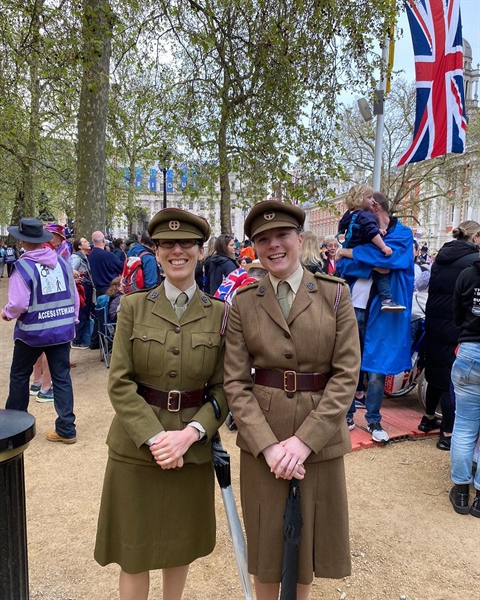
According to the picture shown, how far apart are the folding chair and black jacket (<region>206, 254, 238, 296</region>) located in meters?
1.92

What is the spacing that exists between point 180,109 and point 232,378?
7.22 m

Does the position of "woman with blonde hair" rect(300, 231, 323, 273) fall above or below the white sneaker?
above

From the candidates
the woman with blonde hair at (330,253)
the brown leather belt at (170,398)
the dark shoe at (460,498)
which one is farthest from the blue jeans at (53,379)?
the woman with blonde hair at (330,253)

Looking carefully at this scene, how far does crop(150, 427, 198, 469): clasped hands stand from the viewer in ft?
5.94

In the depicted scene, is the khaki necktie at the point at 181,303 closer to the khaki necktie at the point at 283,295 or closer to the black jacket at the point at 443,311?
the khaki necktie at the point at 283,295

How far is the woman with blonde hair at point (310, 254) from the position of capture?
465cm

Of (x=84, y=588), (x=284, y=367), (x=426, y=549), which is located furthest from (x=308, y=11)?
(x=84, y=588)

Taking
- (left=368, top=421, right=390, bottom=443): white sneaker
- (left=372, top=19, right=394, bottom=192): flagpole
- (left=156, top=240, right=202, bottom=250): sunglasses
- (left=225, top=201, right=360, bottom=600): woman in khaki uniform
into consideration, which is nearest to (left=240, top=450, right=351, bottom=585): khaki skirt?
(left=225, top=201, right=360, bottom=600): woman in khaki uniform

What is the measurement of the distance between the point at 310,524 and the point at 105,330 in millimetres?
6087

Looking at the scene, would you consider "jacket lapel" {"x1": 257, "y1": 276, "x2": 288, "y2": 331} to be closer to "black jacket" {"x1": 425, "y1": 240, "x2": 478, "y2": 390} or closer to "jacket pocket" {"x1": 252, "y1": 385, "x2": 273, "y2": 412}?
"jacket pocket" {"x1": 252, "y1": 385, "x2": 273, "y2": 412}

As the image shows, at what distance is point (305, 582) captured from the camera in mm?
1930

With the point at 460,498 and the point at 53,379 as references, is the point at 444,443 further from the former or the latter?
the point at 53,379

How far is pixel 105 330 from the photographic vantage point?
7.46 meters

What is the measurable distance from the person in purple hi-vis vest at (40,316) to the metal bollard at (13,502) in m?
2.57
